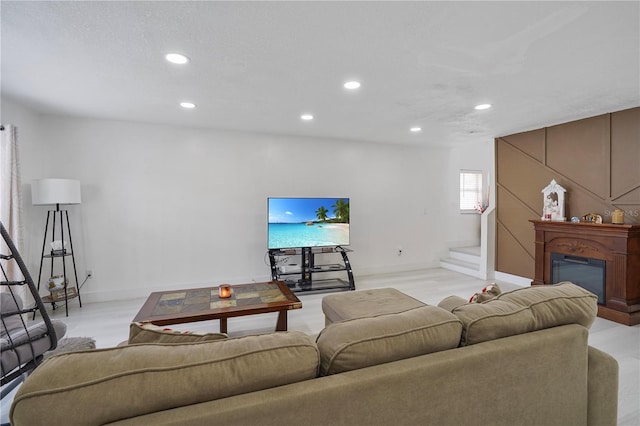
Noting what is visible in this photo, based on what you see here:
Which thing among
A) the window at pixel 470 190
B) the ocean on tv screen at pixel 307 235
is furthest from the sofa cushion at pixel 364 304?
the window at pixel 470 190

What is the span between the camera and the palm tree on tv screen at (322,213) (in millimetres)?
4785

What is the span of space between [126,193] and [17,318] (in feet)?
7.38

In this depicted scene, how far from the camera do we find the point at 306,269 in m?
4.78

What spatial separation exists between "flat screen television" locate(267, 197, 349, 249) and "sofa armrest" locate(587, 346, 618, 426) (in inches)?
142

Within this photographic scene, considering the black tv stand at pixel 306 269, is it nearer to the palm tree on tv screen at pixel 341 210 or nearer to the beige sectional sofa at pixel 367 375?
the palm tree on tv screen at pixel 341 210

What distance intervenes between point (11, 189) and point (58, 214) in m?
0.85

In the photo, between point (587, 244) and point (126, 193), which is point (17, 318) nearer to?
point (126, 193)

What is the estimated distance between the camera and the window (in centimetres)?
724

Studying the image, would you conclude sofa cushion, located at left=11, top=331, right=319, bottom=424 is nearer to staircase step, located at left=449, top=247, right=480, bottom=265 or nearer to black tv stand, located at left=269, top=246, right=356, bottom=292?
black tv stand, located at left=269, top=246, right=356, bottom=292

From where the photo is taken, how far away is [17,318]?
2.26m

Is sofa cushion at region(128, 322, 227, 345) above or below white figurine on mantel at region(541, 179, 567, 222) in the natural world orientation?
below

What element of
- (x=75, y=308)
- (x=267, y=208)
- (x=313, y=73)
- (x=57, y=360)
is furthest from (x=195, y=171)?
(x=57, y=360)

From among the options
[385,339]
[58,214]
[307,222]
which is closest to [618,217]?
[307,222]

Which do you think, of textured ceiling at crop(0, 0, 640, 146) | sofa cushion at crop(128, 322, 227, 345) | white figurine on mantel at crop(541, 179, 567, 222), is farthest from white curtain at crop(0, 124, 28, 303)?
white figurine on mantel at crop(541, 179, 567, 222)
